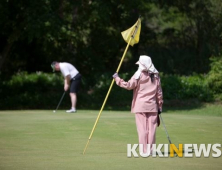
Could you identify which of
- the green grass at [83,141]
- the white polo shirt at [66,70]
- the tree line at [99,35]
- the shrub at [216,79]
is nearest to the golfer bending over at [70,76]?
the white polo shirt at [66,70]

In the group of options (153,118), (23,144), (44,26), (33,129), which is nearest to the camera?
(153,118)

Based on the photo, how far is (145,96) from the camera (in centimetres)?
1196

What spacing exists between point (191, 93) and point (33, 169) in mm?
19583

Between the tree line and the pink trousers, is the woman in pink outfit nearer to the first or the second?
the pink trousers

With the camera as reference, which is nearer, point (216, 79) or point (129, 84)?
point (129, 84)

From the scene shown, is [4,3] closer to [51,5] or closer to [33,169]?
[51,5]

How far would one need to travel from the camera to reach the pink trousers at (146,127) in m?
Answer: 11.9

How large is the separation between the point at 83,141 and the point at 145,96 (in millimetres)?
2781

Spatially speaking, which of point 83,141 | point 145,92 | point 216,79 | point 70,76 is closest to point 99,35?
point 216,79

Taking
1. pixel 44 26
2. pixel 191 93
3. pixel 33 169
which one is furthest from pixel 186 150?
pixel 191 93

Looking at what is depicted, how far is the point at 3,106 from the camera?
2958 centimetres

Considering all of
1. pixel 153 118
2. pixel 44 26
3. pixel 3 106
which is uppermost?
pixel 44 26

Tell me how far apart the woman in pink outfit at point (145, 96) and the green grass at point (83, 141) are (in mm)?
581

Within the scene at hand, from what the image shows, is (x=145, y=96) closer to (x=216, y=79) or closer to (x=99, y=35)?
(x=216, y=79)
